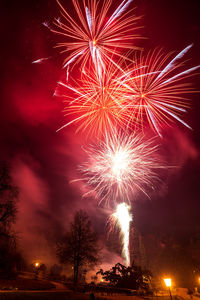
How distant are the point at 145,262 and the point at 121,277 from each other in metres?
32.3

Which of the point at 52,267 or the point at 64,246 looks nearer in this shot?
the point at 64,246

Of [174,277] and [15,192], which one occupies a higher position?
[15,192]

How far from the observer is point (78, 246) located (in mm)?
26531

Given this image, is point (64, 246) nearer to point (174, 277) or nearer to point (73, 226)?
point (73, 226)

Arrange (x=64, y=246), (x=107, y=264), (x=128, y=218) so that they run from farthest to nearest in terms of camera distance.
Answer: (x=107, y=264) < (x=128, y=218) < (x=64, y=246)

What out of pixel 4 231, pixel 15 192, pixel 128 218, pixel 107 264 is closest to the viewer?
pixel 4 231

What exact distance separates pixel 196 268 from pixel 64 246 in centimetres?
3210

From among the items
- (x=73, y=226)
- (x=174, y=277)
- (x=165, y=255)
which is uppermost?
(x=73, y=226)

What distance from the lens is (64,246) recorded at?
26.6m

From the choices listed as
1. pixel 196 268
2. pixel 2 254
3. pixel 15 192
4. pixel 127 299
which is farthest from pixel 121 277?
pixel 196 268

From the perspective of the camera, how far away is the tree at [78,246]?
26.0 meters

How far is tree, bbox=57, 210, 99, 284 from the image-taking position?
85.1 ft

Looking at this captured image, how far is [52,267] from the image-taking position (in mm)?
52125

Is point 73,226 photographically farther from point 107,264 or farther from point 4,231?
point 107,264
